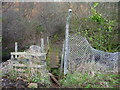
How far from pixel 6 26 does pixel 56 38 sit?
3.12m

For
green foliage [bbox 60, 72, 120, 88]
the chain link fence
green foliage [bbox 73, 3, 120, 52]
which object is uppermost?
green foliage [bbox 73, 3, 120, 52]

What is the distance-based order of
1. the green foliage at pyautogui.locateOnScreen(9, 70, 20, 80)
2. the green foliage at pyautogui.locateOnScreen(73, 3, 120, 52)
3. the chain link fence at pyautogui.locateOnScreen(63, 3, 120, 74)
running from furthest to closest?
the green foliage at pyautogui.locateOnScreen(73, 3, 120, 52)
the chain link fence at pyautogui.locateOnScreen(63, 3, 120, 74)
the green foliage at pyautogui.locateOnScreen(9, 70, 20, 80)

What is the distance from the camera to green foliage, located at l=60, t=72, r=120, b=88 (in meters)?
4.46

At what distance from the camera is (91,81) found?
4598 mm

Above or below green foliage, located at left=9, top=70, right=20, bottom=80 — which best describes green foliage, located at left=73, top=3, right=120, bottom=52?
above

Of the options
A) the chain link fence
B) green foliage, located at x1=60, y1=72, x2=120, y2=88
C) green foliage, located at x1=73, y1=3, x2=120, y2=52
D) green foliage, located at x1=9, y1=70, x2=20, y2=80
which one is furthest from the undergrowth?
green foliage, located at x1=73, y1=3, x2=120, y2=52

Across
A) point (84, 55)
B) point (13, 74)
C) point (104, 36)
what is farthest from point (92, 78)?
point (104, 36)

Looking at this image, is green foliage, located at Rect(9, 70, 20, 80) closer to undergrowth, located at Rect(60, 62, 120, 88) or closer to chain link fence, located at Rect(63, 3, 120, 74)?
undergrowth, located at Rect(60, 62, 120, 88)

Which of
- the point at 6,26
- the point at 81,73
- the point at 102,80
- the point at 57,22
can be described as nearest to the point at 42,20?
the point at 57,22

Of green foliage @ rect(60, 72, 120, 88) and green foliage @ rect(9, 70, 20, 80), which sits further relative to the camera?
green foliage @ rect(9, 70, 20, 80)

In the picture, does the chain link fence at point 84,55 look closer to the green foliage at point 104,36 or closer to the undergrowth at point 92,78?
the undergrowth at point 92,78

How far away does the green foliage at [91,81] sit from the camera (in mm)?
4461

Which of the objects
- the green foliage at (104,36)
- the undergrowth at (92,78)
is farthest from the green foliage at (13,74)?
the green foliage at (104,36)

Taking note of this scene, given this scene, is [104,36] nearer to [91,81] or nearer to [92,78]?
[92,78]
